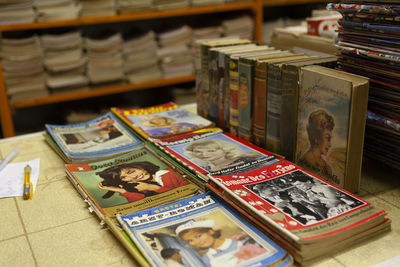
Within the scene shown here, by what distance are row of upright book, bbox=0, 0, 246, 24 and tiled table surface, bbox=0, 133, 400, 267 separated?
1.46 meters

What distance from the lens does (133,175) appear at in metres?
0.98

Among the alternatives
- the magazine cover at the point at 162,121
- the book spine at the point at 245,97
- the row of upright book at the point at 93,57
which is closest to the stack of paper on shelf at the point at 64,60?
the row of upright book at the point at 93,57

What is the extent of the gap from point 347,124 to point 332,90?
3.1 inches

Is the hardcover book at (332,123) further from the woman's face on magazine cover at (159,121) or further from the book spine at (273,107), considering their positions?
the woman's face on magazine cover at (159,121)

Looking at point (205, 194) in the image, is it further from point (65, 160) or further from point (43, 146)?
point (43, 146)

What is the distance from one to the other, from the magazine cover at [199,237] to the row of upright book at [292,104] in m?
0.26

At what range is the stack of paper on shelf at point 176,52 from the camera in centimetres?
266

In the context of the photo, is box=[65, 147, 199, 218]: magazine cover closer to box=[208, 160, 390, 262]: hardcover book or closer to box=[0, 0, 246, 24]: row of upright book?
box=[208, 160, 390, 262]: hardcover book

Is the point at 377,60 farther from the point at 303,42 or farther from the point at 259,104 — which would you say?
the point at 303,42

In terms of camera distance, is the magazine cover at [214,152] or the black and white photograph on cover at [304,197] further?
the magazine cover at [214,152]

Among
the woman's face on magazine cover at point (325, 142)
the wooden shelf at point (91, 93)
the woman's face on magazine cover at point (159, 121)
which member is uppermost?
the woman's face on magazine cover at point (325, 142)

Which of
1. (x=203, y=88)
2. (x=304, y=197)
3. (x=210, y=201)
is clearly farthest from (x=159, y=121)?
(x=304, y=197)

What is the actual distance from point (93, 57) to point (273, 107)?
69.1 inches

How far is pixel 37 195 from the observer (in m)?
0.97
